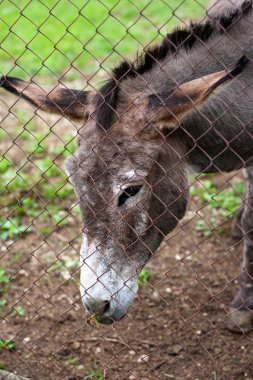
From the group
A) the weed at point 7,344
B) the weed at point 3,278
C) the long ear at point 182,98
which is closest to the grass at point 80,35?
the weed at point 3,278

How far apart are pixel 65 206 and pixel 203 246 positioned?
152 centimetres

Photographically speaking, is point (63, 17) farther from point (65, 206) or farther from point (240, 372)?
point (240, 372)

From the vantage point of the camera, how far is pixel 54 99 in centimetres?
405

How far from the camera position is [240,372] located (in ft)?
13.3

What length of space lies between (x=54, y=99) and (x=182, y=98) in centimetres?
101

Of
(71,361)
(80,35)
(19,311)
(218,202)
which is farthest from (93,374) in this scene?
(80,35)

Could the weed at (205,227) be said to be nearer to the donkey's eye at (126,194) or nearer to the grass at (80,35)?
the donkey's eye at (126,194)

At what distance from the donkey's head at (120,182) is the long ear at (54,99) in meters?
0.19

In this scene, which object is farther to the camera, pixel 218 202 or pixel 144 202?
pixel 218 202

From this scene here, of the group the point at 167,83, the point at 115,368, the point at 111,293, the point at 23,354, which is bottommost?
the point at 115,368

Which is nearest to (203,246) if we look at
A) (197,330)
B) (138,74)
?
(197,330)

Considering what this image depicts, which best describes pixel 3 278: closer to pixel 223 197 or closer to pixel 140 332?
pixel 140 332

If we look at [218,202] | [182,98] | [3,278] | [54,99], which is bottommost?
[218,202]

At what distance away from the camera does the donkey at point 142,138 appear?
3.61 m
